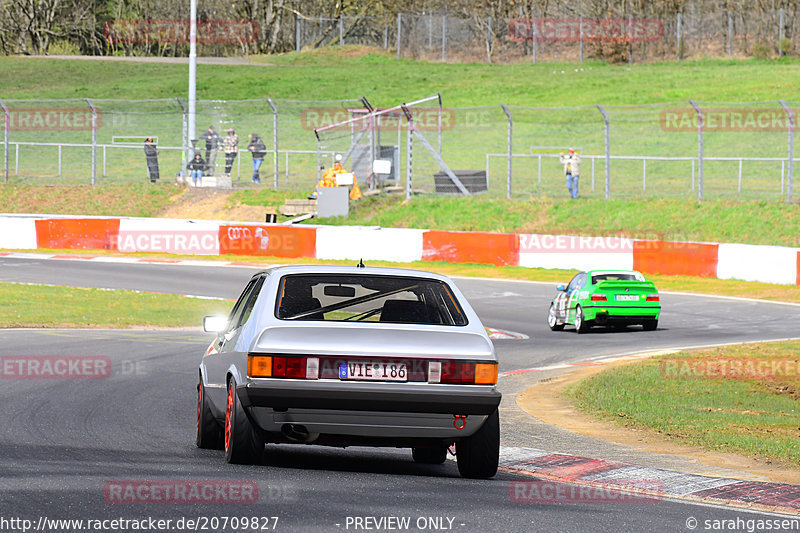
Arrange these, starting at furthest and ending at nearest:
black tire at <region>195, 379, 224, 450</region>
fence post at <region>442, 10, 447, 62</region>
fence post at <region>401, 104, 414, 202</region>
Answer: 1. fence post at <region>442, 10, 447, 62</region>
2. fence post at <region>401, 104, 414, 202</region>
3. black tire at <region>195, 379, 224, 450</region>

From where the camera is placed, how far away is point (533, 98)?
183 ft

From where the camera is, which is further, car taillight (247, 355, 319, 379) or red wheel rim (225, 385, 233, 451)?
red wheel rim (225, 385, 233, 451)

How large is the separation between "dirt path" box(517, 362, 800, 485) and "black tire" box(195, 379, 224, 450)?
138 inches

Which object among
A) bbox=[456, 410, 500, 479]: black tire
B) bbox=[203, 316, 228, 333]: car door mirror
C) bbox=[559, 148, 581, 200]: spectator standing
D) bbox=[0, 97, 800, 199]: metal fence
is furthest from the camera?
bbox=[0, 97, 800, 199]: metal fence

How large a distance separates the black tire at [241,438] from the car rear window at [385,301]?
62cm

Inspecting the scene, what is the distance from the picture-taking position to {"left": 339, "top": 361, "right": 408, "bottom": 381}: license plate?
7176mm

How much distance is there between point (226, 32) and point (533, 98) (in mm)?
34093

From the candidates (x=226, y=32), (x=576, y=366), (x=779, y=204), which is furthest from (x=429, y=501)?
(x=226, y=32)

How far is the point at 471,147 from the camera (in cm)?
4784

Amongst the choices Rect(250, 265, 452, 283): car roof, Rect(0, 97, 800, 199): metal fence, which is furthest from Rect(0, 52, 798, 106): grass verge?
Rect(250, 265, 452, 283): car roof

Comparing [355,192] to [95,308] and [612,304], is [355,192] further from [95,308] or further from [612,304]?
[612,304]

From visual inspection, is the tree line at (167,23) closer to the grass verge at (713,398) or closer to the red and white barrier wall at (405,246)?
the red and white barrier wall at (405,246)

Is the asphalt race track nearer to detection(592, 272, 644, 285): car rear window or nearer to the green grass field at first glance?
detection(592, 272, 644, 285): car rear window

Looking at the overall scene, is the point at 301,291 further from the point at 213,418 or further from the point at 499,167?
the point at 499,167
